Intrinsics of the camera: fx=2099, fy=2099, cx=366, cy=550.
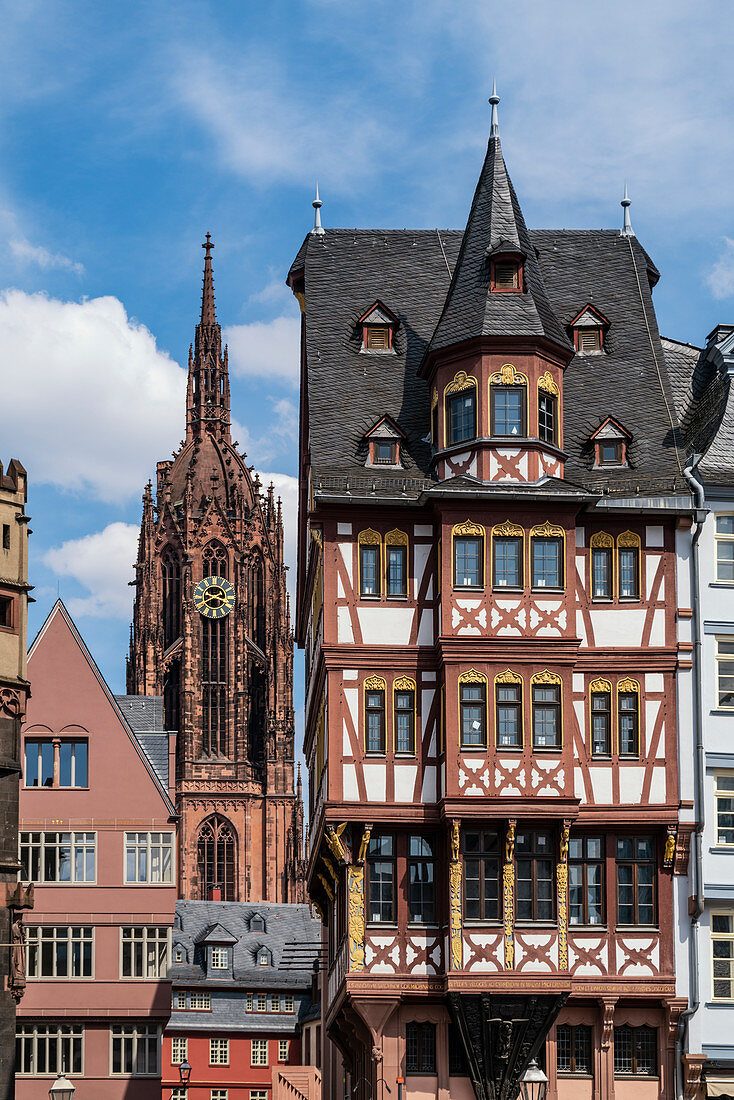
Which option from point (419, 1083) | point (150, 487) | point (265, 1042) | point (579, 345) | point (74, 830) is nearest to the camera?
point (419, 1083)

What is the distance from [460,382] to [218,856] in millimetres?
101150

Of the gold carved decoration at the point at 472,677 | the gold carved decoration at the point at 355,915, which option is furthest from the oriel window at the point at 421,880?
the gold carved decoration at the point at 472,677

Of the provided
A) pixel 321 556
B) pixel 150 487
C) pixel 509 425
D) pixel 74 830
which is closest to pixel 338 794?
pixel 321 556

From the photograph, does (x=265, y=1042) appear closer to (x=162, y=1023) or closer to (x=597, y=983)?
(x=162, y=1023)

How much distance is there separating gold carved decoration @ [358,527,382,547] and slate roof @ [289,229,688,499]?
97 cm

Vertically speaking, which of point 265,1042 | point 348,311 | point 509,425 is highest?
point 348,311

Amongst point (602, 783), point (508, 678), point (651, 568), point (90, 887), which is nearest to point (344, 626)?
point (508, 678)

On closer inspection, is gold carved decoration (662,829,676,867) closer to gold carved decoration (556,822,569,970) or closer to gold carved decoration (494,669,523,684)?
gold carved decoration (556,822,569,970)

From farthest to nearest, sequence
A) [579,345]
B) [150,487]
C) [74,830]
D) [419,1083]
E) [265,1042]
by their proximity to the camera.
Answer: [150,487] < [265,1042] < [74,830] < [579,345] < [419,1083]

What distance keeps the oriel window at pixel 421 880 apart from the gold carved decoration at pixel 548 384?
10.8 m

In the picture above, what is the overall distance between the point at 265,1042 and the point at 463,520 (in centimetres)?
A: 6700

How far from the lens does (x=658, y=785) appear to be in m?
47.7

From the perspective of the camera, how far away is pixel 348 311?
176 ft

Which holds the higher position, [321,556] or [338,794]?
[321,556]
